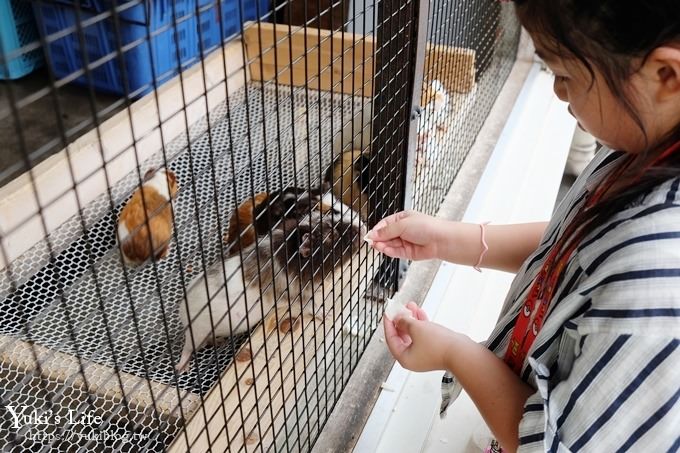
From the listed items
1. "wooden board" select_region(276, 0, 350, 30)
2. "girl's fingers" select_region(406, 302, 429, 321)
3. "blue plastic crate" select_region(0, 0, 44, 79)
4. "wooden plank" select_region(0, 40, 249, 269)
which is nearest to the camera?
"wooden board" select_region(276, 0, 350, 30)

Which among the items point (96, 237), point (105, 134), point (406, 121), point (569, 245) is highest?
point (569, 245)

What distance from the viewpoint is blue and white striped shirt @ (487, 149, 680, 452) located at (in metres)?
0.47

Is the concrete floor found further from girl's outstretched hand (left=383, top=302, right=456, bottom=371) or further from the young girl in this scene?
the young girl

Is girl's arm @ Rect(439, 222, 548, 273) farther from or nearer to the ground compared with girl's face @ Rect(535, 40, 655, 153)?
nearer to the ground

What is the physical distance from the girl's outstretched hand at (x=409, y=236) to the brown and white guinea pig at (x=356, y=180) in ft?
0.29

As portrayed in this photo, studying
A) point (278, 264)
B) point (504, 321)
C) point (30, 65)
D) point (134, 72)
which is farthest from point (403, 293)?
point (30, 65)

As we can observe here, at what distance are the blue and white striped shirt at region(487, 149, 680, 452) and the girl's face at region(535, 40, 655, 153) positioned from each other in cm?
5

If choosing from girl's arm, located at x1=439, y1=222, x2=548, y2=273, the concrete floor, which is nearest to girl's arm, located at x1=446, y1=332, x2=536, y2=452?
girl's arm, located at x1=439, y1=222, x2=548, y2=273

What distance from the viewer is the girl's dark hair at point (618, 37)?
1.41ft

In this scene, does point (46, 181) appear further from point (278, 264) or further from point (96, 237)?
point (278, 264)

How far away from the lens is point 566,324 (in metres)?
0.53

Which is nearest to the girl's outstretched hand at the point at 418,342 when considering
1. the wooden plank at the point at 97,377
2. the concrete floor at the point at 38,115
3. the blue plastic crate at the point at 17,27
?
the wooden plank at the point at 97,377

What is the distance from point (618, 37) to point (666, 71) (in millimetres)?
40

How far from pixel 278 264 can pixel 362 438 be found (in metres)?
0.33
